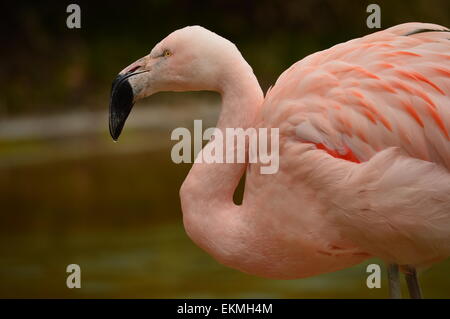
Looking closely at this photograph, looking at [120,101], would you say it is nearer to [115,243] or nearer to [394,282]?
[394,282]

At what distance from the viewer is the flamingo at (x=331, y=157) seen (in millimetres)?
2650

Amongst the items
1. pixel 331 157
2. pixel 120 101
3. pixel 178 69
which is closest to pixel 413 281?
pixel 331 157

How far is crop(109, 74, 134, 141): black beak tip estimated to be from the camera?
2979 mm

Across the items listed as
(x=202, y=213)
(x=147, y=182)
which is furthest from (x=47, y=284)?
(x=202, y=213)

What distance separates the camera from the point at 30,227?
679cm

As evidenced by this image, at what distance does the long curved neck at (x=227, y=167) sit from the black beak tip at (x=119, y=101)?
1.10 ft

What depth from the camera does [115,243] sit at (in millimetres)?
6465

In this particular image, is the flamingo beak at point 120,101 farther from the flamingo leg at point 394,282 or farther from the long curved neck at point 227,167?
the flamingo leg at point 394,282

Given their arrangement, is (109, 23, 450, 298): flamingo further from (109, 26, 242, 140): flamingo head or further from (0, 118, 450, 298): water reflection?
(0, 118, 450, 298): water reflection

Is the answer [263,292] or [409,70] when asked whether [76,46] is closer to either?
[263,292]

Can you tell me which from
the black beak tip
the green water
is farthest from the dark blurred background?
the black beak tip

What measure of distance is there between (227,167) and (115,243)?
369cm

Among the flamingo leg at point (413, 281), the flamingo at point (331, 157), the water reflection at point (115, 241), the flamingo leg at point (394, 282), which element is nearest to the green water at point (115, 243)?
the water reflection at point (115, 241)

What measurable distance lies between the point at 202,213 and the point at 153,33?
917 centimetres
